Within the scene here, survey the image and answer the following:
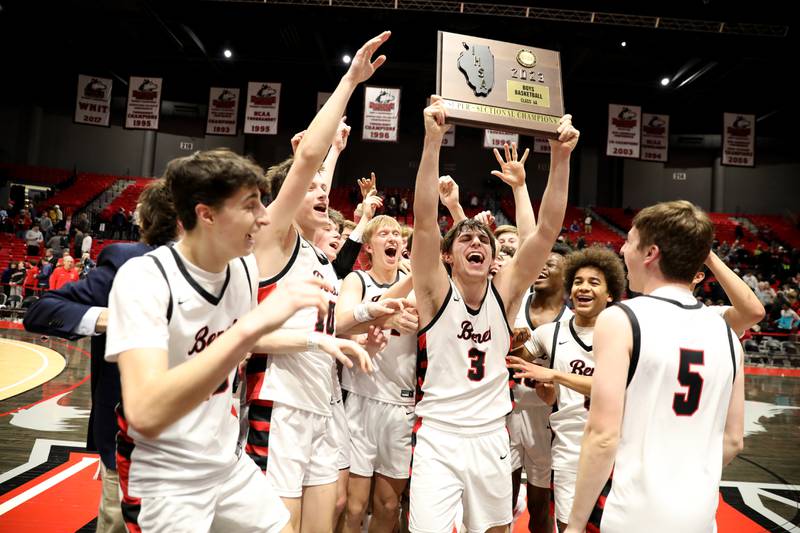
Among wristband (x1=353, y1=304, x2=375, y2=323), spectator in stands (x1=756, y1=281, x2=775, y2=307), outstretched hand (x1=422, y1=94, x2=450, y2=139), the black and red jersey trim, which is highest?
outstretched hand (x1=422, y1=94, x2=450, y2=139)

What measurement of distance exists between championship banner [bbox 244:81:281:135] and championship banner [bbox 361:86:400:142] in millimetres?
2909

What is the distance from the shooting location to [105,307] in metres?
2.39

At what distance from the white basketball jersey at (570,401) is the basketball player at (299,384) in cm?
135

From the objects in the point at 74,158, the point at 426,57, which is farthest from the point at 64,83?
the point at 426,57

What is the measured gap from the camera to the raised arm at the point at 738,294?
2734 millimetres

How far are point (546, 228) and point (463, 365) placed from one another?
2.97 ft

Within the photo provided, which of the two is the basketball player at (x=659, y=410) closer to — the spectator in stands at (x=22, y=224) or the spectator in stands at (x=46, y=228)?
the spectator in stands at (x=46, y=228)

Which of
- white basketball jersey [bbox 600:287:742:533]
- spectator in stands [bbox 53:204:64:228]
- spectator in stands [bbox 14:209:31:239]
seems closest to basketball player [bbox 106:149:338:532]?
white basketball jersey [bbox 600:287:742:533]

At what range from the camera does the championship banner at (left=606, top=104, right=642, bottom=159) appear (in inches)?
663

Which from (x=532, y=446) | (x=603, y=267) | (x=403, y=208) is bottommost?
(x=532, y=446)

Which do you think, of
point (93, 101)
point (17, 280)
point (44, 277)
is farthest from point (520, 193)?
point (93, 101)

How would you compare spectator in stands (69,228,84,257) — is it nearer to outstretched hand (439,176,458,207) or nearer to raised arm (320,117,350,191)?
raised arm (320,117,350,191)

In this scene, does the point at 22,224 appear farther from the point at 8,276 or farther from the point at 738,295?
the point at 738,295

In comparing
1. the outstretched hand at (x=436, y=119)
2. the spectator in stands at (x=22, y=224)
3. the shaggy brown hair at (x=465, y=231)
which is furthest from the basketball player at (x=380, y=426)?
the spectator in stands at (x=22, y=224)
